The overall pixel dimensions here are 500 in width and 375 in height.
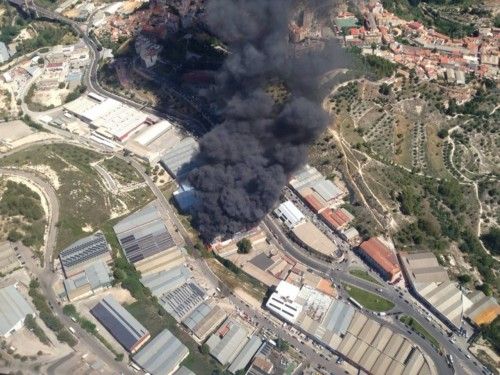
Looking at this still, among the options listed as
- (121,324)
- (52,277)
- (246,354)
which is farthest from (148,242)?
(246,354)

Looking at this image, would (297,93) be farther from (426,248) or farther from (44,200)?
(44,200)

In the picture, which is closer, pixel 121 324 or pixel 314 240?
pixel 121 324

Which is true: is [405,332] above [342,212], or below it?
below

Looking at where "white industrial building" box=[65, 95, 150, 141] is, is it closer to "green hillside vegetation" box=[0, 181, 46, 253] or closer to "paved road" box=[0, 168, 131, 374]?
"paved road" box=[0, 168, 131, 374]

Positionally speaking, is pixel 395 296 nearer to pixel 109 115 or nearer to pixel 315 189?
pixel 315 189

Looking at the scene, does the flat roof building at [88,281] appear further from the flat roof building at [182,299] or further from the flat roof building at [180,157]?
the flat roof building at [180,157]

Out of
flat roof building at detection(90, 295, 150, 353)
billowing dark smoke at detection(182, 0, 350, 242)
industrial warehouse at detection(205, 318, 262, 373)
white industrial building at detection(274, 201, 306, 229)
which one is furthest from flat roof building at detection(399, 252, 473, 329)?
flat roof building at detection(90, 295, 150, 353)

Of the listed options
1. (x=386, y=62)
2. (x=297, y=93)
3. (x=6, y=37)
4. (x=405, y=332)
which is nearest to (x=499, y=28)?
(x=386, y=62)
